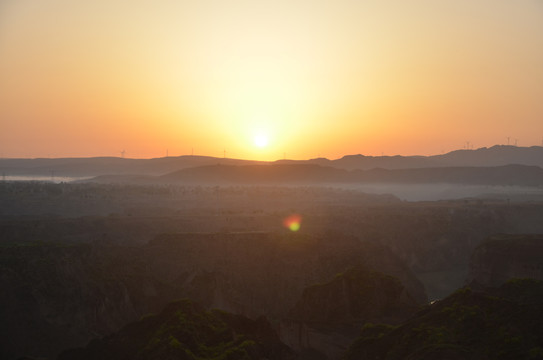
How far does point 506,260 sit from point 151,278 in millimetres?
35496

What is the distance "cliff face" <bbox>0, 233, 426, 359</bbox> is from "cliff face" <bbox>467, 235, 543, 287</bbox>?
7.11 meters

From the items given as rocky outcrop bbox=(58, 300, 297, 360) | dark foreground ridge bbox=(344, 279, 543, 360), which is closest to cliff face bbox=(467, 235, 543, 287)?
dark foreground ridge bbox=(344, 279, 543, 360)

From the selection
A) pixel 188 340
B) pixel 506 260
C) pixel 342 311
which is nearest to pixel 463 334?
pixel 188 340

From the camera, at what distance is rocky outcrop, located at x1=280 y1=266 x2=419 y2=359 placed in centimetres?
3559

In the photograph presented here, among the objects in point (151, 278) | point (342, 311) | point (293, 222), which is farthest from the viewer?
point (293, 222)

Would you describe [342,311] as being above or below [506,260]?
below

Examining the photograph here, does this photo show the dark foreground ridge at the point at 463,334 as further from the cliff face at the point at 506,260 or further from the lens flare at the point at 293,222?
the lens flare at the point at 293,222

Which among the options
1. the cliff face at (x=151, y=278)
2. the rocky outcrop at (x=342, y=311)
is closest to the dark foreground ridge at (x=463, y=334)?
the rocky outcrop at (x=342, y=311)

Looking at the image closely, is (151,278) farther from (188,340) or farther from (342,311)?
(188,340)

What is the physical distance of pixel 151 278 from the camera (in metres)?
47.2

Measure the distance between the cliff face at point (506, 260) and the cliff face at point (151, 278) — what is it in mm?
7106

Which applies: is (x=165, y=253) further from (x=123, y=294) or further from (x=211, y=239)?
(x=123, y=294)

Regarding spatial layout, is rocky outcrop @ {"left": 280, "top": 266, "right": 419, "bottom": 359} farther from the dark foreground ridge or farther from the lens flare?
the lens flare

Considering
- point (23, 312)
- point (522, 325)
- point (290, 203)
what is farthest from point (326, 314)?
point (290, 203)
